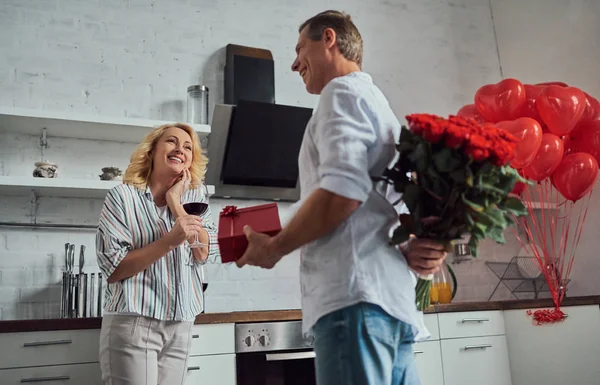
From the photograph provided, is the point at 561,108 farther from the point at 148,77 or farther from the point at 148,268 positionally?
the point at 148,77

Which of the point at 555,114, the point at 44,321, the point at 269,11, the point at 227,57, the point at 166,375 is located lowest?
the point at 166,375

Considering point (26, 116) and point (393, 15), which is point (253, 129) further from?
point (393, 15)

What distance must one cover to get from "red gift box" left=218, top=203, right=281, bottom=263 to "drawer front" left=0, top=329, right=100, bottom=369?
4.31 feet

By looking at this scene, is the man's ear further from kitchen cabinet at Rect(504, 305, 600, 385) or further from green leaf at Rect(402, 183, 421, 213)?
kitchen cabinet at Rect(504, 305, 600, 385)

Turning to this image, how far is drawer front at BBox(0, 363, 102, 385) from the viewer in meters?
2.23

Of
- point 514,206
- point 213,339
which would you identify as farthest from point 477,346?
point 514,206

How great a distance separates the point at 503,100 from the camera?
9.48 feet

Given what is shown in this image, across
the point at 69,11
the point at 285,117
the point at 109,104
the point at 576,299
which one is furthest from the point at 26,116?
the point at 576,299

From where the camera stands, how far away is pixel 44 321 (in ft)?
7.54

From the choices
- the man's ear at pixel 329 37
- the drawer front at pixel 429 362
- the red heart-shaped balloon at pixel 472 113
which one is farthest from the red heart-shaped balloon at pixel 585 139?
the man's ear at pixel 329 37

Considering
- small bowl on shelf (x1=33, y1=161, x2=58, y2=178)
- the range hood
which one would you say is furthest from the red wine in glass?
the range hood

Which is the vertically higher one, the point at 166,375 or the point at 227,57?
the point at 227,57

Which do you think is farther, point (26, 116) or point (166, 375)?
point (26, 116)

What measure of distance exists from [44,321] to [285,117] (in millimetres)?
1620
